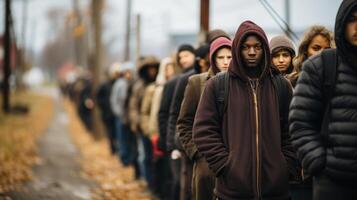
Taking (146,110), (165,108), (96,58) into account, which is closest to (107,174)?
(146,110)

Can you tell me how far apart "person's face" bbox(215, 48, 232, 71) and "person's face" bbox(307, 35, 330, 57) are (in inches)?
28.2

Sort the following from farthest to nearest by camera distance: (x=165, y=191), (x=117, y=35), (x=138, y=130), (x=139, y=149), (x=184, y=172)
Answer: (x=117, y=35) < (x=139, y=149) < (x=138, y=130) < (x=165, y=191) < (x=184, y=172)

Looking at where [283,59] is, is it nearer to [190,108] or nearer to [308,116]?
[190,108]

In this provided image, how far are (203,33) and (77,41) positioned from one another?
174 ft

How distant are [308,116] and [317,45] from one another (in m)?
1.97

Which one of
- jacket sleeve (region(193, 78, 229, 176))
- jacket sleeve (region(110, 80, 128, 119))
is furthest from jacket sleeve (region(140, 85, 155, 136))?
jacket sleeve (region(193, 78, 229, 176))

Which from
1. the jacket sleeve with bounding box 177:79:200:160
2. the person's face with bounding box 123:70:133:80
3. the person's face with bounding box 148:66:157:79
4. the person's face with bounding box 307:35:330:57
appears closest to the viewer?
the person's face with bounding box 307:35:330:57

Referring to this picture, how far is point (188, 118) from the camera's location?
6668 millimetres

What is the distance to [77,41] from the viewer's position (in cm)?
6338

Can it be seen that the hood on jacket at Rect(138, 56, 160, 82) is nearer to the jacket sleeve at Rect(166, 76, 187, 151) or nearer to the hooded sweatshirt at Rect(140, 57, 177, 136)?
the hooded sweatshirt at Rect(140, 57, 177, 136)

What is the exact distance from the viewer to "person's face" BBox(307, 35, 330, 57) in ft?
21.2

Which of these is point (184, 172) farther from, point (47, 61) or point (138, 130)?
point (47, 61)

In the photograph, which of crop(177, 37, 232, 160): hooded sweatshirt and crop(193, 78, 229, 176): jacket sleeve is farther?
crop(177, 37, 232, 160): hooded sweatshirt

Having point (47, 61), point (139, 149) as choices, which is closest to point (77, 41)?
point (139, 149)
